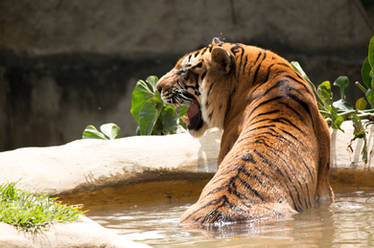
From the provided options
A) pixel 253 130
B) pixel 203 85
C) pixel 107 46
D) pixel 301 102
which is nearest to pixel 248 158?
pixel 253 130

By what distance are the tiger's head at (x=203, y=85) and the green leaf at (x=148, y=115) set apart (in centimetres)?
221

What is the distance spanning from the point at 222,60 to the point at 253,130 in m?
0.68

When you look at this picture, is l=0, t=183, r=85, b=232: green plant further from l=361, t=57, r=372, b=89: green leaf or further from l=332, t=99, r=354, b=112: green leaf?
l=361, t=57, r=372, b=89: green leaf

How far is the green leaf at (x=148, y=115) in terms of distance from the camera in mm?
6609

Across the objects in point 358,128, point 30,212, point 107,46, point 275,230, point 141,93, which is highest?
point 107,46

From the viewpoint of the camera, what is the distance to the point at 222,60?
4094 millimetres

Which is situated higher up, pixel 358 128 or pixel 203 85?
pixel 203 85

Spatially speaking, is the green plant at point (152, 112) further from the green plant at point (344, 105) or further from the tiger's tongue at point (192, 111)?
the tiger's tongue at point (192, 111)

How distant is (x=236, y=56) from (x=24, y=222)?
231cm

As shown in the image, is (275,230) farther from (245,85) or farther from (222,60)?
(222,60)

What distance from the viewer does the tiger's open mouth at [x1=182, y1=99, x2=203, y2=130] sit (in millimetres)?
4324

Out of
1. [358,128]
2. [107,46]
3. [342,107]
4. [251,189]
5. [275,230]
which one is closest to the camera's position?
[275,230]

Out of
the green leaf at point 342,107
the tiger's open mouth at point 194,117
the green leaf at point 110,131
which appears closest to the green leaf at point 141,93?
the green leaf at point 110,131

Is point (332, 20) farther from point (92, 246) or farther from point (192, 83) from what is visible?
point (92, 246)
